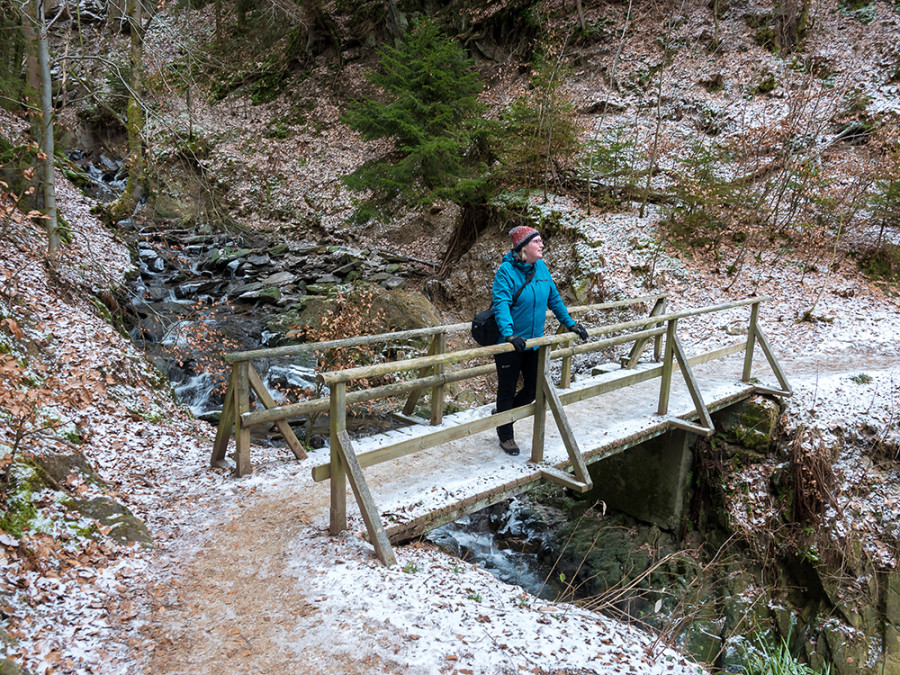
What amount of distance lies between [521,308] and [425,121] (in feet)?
30.0

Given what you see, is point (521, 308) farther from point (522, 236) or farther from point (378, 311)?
point (378, 311)

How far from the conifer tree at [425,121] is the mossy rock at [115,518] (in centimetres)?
965

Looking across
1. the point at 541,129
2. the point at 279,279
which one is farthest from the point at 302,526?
the point at 279,279

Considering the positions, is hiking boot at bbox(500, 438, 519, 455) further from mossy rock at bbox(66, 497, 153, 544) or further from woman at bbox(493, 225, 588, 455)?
mossy rock at bbox(66, 497, 153, 544)

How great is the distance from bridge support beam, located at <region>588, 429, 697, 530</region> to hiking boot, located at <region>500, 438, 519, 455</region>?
280 cm

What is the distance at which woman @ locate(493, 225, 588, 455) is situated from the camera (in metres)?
5.20

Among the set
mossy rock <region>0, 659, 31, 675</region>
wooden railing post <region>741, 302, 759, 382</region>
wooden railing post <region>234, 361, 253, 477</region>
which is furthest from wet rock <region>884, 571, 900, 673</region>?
mossy rock <region>0, 659, 31, 675</region>

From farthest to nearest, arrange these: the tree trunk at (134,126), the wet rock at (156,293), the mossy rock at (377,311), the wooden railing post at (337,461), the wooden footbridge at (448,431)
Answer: the wet rock at (156,293), the tree trunk at (134,126), the mossy rock at (377,311), the wooden footbridge at (448,431), the wooden railing post at (337,461)

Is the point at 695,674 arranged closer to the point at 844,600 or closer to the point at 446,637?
the point at 446,637

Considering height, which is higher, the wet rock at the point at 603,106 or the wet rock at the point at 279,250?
the wet rock at the point at 603,106

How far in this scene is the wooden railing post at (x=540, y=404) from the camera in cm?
540

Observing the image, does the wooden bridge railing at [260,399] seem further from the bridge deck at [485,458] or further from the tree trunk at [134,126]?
the tree trunk at [134,126]

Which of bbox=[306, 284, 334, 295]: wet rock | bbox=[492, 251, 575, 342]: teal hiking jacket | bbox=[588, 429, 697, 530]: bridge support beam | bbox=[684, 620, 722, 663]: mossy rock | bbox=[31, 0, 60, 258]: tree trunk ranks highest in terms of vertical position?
bbox=[31, 0, 60, 258]: tree trunk

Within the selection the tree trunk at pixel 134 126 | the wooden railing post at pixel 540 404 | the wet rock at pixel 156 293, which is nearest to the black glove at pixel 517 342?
the wooden railing post at pixel 540 404
